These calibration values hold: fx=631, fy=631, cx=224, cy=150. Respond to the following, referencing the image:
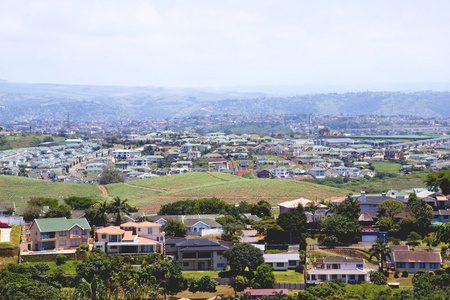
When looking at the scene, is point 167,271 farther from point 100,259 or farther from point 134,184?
point 134,184

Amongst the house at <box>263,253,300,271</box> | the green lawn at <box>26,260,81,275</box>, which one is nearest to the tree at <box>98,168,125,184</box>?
the green lawn at <box>26,260,81,275</box>

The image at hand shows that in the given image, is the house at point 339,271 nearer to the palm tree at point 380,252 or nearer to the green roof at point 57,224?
the palm tree at point 380,252

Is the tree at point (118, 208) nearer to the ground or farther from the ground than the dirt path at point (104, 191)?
farther from the ground

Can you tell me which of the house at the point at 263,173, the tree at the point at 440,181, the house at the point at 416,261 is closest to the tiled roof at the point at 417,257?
the house at the point at 416,261

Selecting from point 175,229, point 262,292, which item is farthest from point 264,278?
point 175,229

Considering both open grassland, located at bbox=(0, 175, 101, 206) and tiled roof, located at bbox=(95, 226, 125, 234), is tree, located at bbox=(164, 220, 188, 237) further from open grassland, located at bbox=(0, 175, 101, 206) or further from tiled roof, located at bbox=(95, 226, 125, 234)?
open grassland, located at bbox=(0, 175, 101, 206)

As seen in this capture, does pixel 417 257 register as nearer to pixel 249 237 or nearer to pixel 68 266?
pixel 249 237
